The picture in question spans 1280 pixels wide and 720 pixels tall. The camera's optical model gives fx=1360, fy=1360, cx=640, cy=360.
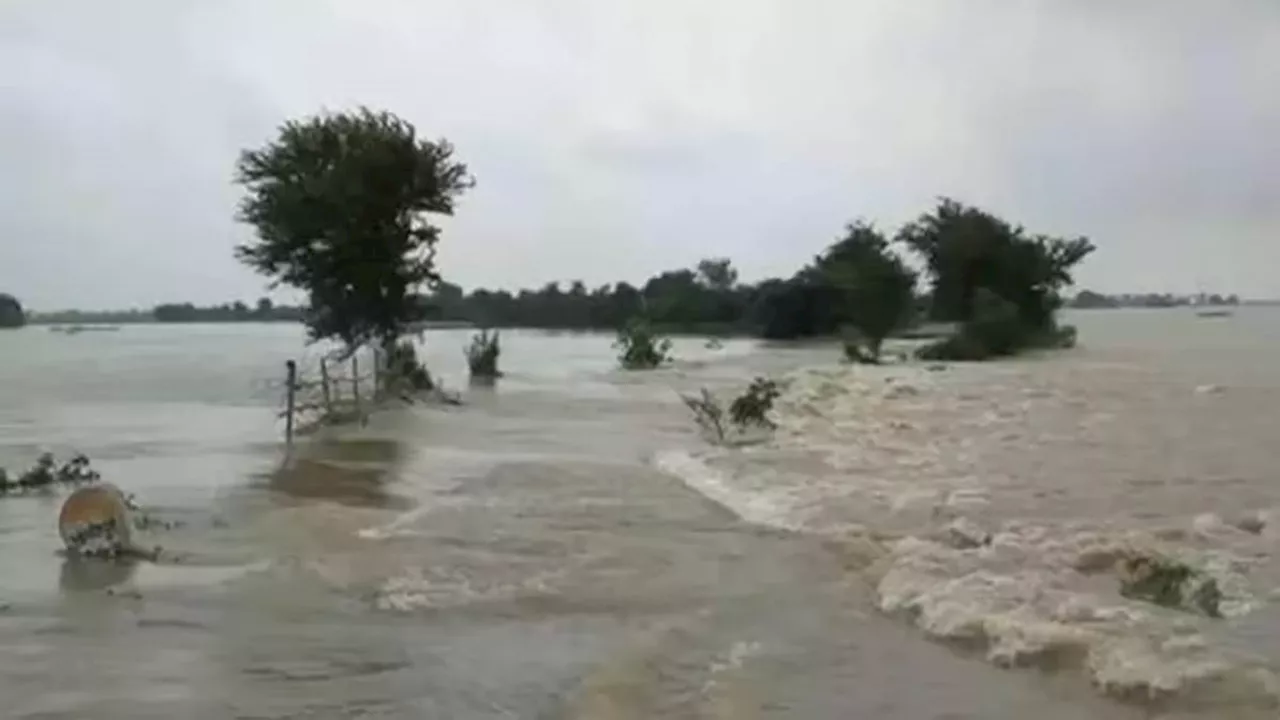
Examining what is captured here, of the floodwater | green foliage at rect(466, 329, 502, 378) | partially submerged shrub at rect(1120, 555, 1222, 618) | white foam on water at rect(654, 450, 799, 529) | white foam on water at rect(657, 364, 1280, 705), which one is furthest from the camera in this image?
green foliage at rect(466, 329, 502, 378)

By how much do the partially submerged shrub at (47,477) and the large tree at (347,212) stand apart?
36.0 feet

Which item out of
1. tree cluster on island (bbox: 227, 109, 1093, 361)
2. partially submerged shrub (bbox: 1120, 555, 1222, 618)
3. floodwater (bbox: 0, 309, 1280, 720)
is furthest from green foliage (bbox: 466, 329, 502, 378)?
partially submerged shrub (bbox: 1120, 555, 1222, 618)

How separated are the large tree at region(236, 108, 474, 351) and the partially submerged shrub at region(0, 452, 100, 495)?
11.0 meters

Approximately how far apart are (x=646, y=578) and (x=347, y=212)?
17454 millimetres

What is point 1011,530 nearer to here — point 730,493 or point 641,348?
point 730,493

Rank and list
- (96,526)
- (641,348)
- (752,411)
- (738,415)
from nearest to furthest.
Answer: (96,526) < (738,415) < (752,411) < (641,348)

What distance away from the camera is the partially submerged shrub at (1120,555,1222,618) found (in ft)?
27.5

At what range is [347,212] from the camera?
999 inches

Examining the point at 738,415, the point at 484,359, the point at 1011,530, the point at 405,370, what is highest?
the point at 405,370

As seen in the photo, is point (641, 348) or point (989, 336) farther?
point (989, 336)

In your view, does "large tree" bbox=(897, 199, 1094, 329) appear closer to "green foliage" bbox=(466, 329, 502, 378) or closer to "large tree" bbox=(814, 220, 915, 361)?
"large tree" bbox=(814, 220, 915, 361)

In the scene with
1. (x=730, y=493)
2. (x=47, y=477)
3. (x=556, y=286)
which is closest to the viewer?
(x=730, y=493)

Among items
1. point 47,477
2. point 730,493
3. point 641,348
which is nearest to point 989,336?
point 641,348

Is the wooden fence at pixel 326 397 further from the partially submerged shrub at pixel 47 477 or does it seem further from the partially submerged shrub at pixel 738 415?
the partially submerged shrub at pixel 738 415
